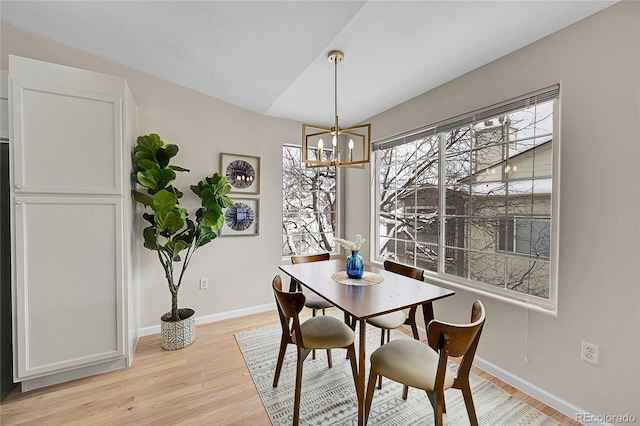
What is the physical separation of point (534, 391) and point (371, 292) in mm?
1362

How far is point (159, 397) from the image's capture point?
184 centimetres

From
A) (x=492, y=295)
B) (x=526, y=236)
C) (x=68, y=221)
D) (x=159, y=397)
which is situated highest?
(x=68, y=221)

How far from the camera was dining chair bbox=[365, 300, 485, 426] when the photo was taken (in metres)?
1.16

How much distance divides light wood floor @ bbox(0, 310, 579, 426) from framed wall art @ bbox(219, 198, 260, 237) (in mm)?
1293

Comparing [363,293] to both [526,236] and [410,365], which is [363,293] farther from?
[526,236]

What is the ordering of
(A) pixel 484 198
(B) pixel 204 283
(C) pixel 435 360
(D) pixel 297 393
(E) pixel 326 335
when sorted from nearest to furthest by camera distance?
1. (C) pixel 435 360
2. (D) pixel 297 393
3. (E) pixel 326 335
4. (A) pixel 484 198
5. (B) pixel 204 283

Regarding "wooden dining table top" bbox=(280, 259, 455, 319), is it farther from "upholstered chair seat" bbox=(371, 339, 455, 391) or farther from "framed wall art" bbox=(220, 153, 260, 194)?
"framed wall art" bbox=(220, 153, 260, 194)

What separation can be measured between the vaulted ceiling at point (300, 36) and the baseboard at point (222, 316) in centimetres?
250

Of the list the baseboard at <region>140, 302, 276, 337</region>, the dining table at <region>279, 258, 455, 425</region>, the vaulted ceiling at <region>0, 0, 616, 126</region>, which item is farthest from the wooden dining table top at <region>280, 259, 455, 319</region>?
the vaulted ceiling at <region>0, 0, 616, 126</region>

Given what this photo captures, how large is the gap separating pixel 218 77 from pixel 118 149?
111cm

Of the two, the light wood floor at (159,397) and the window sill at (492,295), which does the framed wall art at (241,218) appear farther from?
the window sill at (492,295)

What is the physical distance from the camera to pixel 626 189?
4.79ft

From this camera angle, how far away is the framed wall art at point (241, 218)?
309 cm

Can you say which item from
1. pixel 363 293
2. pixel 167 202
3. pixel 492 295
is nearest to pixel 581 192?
pixel 492 295
